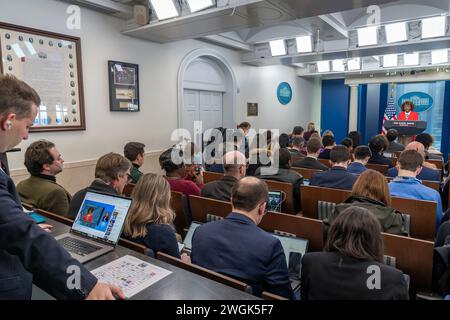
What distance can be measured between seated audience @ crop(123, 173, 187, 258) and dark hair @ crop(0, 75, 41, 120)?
84cm

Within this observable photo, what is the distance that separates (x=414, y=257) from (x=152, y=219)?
1.42 metres

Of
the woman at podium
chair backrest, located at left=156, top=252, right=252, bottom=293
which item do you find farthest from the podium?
chair backrest, located at left=156, top=252, right=252, bottom=293

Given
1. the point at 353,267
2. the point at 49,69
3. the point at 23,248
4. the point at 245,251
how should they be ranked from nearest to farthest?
the point at 23,248
the point at 353,267
the point at 245,251
the point at 49,69

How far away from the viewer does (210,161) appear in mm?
5945

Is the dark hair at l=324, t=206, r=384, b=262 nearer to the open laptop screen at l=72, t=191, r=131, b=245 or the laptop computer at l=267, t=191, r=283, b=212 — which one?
the open laptop screen at l=72, t=191, r=131, b=245

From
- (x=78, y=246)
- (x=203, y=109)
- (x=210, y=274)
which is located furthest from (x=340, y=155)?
(x=203, y=109)

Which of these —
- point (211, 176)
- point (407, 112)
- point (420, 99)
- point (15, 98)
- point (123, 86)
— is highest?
point (420, 99)

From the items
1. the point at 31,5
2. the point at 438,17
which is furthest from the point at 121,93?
the point at 438,17

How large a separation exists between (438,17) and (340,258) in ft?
16.1

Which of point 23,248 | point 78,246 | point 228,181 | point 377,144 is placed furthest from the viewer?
point 377,144

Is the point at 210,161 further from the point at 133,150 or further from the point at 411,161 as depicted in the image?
the point at 411,161
